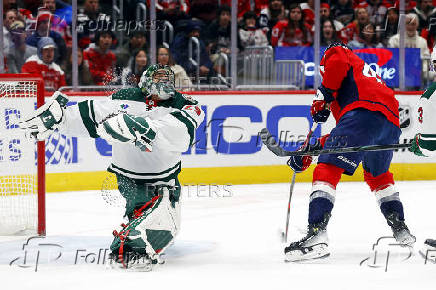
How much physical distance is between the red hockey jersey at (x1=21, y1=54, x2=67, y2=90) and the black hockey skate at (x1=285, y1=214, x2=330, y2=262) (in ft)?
11.3

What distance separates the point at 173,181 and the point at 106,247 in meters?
0.58

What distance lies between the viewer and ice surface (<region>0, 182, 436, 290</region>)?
3.34 metres

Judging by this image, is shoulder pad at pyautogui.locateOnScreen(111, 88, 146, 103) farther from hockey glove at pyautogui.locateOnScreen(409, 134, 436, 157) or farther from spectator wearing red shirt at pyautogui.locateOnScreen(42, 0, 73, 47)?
spectator wearing red shirt at pyautogui.locateOnScreen(42, 0, 73, 47)

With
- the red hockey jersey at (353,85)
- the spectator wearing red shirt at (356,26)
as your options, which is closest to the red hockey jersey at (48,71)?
the spectator wearing red shirt at (356,26)

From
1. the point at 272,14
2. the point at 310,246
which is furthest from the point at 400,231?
the point at 272,14

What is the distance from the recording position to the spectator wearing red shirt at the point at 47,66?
661 cm

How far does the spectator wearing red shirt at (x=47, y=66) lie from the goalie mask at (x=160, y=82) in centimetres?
314

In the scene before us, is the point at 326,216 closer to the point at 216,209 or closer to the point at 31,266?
the point at 31,266

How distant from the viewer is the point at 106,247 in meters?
4.09

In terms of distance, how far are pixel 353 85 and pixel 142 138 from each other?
1094 millimetres

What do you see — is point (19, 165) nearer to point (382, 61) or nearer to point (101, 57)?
point (101, 57)

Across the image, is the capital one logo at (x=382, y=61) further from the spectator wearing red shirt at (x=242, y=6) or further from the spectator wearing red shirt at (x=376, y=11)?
the spectator wearing red shirt at (x=242, y=6)

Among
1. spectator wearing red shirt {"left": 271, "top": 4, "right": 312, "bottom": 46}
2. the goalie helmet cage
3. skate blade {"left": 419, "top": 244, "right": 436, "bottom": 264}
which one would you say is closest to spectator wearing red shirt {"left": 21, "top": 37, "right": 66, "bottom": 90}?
the goalie helmet cage

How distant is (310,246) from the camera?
3742mm
